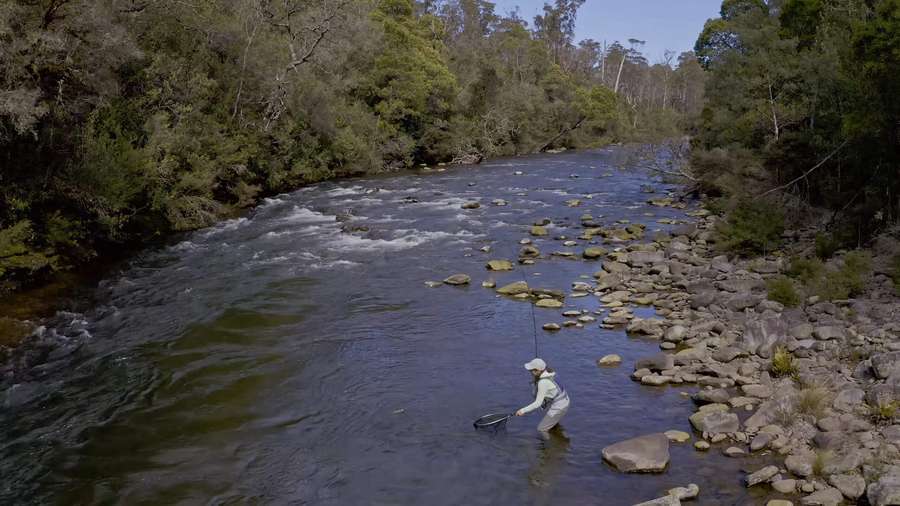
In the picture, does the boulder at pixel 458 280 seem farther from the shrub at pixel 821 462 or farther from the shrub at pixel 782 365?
the shrub at pixel 821 462

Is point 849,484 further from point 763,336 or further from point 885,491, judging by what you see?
point 763,336

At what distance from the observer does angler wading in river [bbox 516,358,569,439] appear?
9.81m

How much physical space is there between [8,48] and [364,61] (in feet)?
111

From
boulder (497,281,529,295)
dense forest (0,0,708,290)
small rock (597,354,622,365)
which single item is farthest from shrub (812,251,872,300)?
dense forest (0,0,708,290)

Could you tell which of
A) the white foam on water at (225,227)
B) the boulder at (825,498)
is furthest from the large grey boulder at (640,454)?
the white foam on water at (225,227)

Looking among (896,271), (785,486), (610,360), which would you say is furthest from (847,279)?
(785,486)

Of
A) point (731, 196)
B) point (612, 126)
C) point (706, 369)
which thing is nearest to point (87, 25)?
point (706, 369)

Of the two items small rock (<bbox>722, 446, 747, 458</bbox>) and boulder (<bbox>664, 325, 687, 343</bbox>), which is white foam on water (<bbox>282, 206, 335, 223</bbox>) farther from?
small rock (<bbox>722, 446, 747, 458</bbox>)

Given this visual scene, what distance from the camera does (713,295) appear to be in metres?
15.1

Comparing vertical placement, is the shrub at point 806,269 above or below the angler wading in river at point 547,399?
above

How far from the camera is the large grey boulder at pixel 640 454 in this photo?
8797 mm

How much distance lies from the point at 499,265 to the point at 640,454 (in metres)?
10.9

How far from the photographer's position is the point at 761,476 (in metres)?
8.21

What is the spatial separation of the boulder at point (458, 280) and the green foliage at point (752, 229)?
754 centimetres
